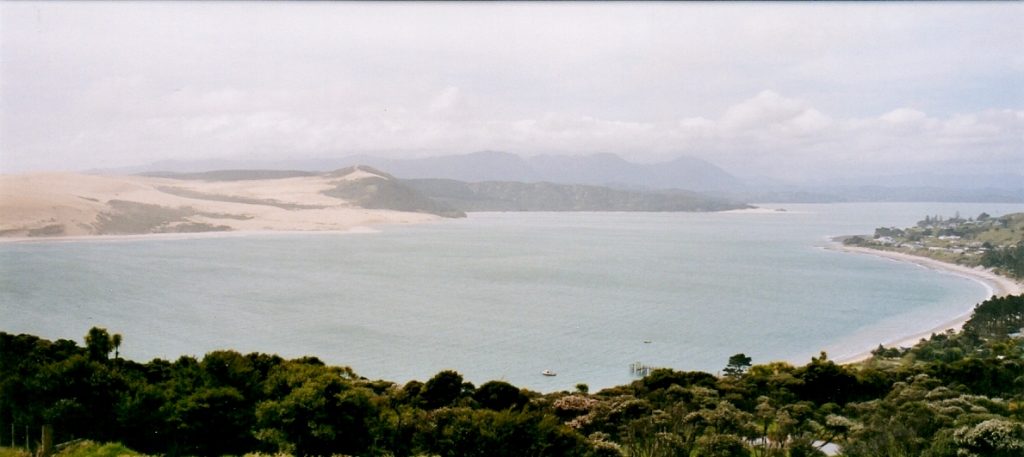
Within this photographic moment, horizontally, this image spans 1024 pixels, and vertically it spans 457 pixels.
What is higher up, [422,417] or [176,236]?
[422,417]

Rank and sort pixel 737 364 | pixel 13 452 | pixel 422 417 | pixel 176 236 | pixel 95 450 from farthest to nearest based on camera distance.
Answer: pixel 176 236
pixel 737 364
pixel 422 417
pixel 95 450
pixel 13 452

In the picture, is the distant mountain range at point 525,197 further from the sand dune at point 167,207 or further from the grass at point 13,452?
the grass at point 13,452

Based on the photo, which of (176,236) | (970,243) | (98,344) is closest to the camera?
(98,344)

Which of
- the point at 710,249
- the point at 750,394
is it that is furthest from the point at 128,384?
the point at 710,249

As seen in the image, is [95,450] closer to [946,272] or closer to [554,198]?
[946,272]

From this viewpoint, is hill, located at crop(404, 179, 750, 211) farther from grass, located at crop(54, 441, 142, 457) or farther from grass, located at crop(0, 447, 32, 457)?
grass, located at crop(0, 447, 32, 457)

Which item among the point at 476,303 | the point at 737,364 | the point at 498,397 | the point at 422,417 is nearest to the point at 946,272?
Answer: the point at 476,303
